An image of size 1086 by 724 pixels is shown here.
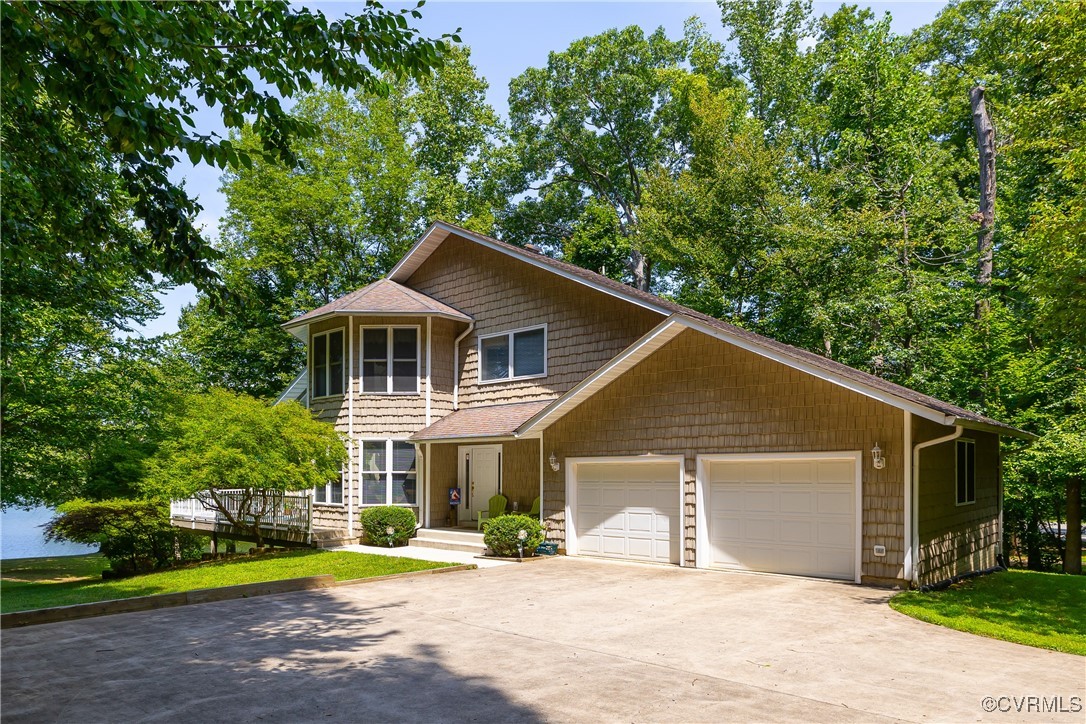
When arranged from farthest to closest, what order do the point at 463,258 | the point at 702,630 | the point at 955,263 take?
the point at 955,263, the point at 463,258, the point at 702,630

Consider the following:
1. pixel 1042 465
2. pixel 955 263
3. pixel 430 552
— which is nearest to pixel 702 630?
pixel 430 552

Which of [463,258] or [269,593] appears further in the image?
[463,258]

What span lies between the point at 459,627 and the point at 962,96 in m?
29.2

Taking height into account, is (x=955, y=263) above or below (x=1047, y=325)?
above

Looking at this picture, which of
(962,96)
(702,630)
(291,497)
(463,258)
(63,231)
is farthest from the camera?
(962,96)

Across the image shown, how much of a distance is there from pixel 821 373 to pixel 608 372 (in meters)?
4.35

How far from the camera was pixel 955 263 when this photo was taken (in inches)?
914

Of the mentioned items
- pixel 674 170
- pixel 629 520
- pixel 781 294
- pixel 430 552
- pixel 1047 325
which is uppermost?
pixel 674 170

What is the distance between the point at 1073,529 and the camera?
60.3ft

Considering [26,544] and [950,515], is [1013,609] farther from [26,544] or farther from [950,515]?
[26,544]

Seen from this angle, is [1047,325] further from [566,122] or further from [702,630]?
[566,122]

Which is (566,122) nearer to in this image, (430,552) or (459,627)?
(430,552)

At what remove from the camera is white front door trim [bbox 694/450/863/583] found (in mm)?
11828

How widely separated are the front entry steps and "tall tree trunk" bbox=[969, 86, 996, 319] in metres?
15.3
